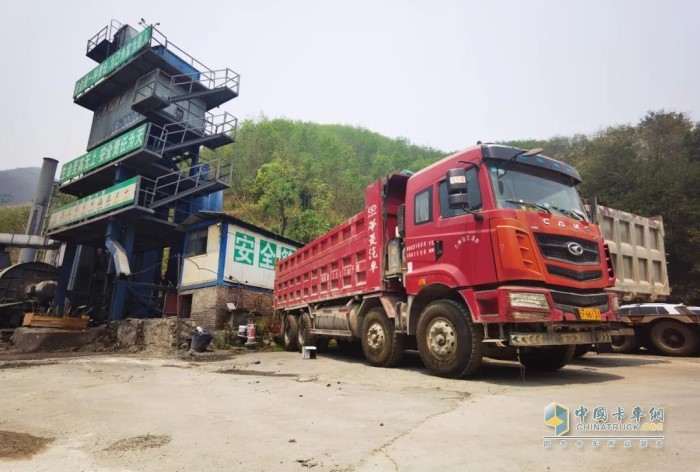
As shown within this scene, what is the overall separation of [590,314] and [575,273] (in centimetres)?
55

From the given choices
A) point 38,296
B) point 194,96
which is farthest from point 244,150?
point 38,296

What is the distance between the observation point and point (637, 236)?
8.85m

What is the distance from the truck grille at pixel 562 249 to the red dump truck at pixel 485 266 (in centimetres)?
1

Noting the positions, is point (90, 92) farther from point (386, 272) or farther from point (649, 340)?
point (649, 340)

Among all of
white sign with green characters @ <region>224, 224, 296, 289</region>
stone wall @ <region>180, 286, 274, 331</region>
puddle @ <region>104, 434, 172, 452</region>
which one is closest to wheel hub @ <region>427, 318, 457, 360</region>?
puddle @ <region>104, 434, 172, 452</region>

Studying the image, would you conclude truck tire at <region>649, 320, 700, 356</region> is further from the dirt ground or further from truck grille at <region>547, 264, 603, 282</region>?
truck grille at <region>547, 264, 603, 282</region>

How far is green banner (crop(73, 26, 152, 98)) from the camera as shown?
1820 centimetres

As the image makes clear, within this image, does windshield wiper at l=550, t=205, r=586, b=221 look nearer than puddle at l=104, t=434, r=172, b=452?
No

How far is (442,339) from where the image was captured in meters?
5.29

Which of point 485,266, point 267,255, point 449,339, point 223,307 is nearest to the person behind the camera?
point 485,266

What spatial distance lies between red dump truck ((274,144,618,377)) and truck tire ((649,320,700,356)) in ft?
14.4

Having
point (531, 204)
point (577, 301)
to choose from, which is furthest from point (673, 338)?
point (531, 204)

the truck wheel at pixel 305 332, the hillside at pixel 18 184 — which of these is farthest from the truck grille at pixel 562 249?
the hillside at pixel 18 184

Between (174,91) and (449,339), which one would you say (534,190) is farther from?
(174,91)
